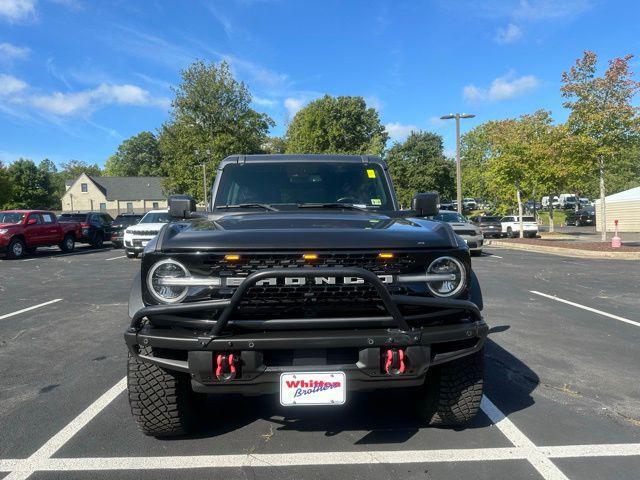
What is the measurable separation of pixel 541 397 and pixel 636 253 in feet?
47.4

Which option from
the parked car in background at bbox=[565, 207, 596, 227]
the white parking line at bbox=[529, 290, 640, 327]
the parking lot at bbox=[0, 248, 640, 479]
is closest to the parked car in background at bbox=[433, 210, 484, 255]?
the white parking line at bbox=[529, 290, 640, 327]

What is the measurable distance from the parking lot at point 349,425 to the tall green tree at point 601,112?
513 inches

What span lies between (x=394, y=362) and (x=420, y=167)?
Result: 59056 mm

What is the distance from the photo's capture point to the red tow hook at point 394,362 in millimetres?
2713

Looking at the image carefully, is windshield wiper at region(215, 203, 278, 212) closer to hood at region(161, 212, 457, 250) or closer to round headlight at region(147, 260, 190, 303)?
hood at region(161, 212, 457, 250)

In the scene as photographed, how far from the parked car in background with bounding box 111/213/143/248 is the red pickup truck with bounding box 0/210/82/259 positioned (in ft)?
5.87

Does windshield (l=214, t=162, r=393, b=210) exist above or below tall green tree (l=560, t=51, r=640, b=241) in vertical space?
below

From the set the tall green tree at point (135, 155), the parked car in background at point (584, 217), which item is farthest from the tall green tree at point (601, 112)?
the tall green tree at point (135, 155)

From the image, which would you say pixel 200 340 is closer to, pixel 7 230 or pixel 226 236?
pixel 226 236

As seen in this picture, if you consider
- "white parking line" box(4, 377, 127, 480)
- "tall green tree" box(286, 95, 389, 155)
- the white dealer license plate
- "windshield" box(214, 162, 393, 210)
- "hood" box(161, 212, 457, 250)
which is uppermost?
"tall green tree" box(286, 95, 389, 155)

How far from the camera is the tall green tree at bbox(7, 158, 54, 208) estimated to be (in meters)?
66.4

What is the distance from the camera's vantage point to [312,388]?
8.95 ft

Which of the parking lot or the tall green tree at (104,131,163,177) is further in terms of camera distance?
the tall green tree at (104,131,163,177)

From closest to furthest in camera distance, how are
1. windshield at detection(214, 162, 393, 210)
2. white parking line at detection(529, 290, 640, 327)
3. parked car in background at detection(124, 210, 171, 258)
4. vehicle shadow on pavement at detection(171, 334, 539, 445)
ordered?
vehicle shadow on pavement at detection(171, 334, 539, 445), windshield at detection(214, 162, 393, 210), white parking line at detection(529, 290, 640, 327), parked car in background at detection(124, 210, 171, 258)
